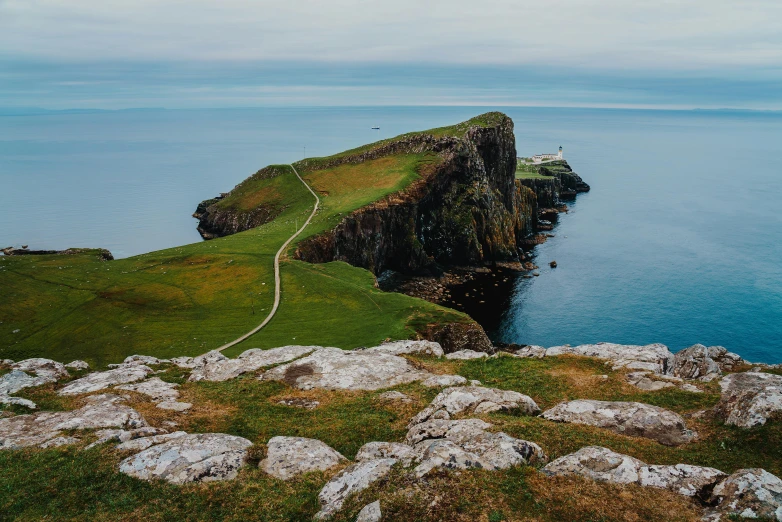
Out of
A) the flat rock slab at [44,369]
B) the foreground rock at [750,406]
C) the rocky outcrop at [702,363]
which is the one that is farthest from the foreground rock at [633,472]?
the flat rock slab at [44,369]

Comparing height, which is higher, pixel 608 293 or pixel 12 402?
pixel 12 402

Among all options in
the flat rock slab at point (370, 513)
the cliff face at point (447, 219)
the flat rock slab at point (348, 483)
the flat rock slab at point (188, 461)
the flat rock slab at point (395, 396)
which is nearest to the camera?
the flat rock slab at point (370, 513)

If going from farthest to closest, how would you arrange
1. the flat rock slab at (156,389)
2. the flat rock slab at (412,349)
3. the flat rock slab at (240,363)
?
the flat rock slab at (412,349), the flat rock slab at (240,363), the flat rock slab at (156,389)

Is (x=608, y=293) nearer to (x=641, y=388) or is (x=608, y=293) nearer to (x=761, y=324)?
(x=761, y=324)

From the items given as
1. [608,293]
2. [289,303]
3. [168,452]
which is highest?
[168,452]

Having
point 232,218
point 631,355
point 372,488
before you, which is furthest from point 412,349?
point 232,218

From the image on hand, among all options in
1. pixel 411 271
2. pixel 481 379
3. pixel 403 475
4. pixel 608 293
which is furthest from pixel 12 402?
pixel 608 293

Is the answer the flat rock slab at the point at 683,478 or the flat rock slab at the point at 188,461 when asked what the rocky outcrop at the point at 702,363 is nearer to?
the flat rock slab at the point at 683,478
